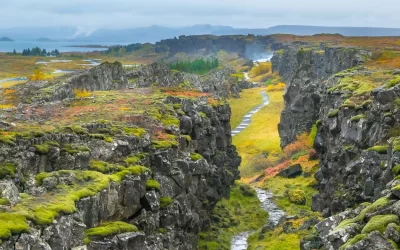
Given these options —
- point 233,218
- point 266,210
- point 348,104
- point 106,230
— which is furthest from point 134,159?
point 266,210

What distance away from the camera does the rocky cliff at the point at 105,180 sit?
1491 inches

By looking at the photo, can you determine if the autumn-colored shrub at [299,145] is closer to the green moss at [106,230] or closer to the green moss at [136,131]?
the green moss at [136,131]

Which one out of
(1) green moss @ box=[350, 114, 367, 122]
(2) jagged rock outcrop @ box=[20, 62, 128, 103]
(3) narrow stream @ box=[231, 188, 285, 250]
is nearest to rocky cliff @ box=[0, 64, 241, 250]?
(3) narrow stream @ box=[231, 188, 285, 250]

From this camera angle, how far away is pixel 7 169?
151ft

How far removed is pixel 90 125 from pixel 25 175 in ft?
57.0

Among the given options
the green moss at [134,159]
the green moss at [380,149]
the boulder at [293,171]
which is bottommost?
the boulder at [293,171]

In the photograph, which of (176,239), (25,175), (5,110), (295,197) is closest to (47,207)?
(25,175)

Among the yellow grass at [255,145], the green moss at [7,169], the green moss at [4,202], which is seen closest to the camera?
the green moss at [4,202]

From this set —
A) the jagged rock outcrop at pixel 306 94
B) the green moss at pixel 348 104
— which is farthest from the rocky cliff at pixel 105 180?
the jagged rock outcrop at pixel 306 94

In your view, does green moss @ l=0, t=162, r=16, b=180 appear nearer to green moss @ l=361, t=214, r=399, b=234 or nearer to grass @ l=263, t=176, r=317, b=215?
green moss @ l=361, t=214, r=399, b=234

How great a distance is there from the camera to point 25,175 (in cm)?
4897

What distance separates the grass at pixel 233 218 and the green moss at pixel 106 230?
3412 cm

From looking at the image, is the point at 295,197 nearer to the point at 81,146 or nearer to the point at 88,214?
the point at 81,146

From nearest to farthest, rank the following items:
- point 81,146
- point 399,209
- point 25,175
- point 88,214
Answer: point 399,209 < point 88,214 < point 25,175 < point 81,146
